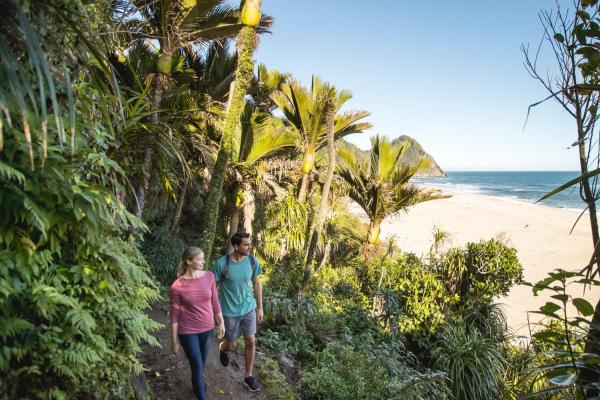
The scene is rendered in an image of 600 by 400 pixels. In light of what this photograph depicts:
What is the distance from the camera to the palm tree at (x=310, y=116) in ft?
30.2

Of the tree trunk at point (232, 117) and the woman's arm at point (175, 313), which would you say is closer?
the woman's arm at point (175, 313)

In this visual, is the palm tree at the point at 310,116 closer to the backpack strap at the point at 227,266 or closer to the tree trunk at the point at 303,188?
the tree trunk at the point at 303,188

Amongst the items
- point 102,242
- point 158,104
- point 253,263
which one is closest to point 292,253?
point 158,104

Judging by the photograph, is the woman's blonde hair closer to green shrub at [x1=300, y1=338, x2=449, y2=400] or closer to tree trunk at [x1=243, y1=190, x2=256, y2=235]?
green shrub at [x1=300, y1=338, x2=449, y2=400]

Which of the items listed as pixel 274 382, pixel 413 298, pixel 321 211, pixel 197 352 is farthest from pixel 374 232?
pixel 197 352

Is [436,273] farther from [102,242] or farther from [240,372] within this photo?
[102,242]

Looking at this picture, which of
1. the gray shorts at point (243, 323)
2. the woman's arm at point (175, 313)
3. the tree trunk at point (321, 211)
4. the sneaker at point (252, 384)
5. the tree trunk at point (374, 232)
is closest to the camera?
the woman's arm at point (175, 313)

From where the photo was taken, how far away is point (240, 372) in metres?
4.38

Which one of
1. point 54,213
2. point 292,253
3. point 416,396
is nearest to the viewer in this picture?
point 54,213

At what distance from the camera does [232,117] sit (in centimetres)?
510

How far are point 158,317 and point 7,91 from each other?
15.5 feet

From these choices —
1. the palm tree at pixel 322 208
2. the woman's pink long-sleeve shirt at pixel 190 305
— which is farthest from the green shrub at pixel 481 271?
the woman's pink long-sleeve shirt at pixel 190 305

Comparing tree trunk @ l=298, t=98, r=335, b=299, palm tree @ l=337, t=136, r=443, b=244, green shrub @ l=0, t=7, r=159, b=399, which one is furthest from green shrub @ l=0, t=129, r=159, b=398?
palm tree @ l=337, t=136, r=443, b=244

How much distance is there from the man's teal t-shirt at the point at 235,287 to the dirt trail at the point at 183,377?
0.87 meters
